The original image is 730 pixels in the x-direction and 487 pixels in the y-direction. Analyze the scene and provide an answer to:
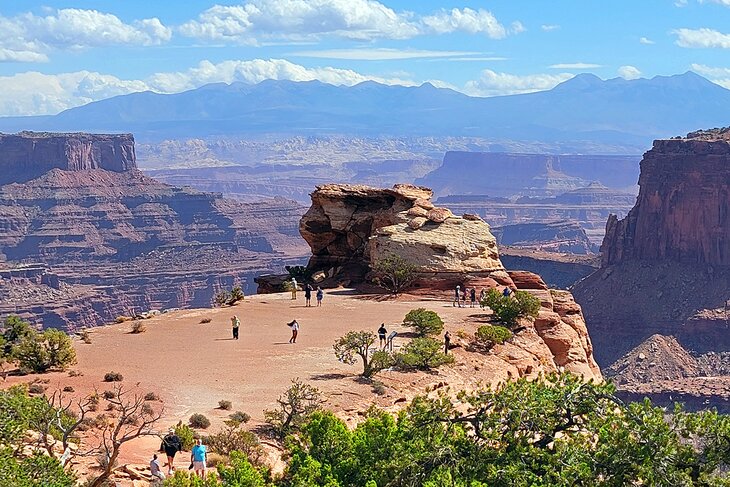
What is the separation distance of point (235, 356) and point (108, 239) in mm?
150164

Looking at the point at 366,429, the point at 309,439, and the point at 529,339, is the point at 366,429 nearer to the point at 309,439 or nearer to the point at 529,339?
the point at 309,439

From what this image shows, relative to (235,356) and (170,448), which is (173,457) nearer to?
(170,448)

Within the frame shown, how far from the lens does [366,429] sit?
17.8 metres

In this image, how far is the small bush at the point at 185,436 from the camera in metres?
19.6

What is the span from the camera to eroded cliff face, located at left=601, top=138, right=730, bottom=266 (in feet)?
326

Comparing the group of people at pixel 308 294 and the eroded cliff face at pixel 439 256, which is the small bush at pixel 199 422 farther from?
the group of people at pixel 308 294

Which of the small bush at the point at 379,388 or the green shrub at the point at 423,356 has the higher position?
the green shrub at the point at 423,356

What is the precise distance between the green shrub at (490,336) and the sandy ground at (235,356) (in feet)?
6.50

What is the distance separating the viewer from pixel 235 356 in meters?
29.1

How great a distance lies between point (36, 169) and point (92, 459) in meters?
172

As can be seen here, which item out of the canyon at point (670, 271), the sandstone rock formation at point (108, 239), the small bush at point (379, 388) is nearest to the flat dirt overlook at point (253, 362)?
the small bush at point (379, 388)

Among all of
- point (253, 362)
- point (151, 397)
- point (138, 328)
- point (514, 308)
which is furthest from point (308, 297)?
point (151, 397)

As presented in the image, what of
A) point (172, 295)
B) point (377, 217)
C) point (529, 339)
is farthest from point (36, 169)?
point (529, 339)

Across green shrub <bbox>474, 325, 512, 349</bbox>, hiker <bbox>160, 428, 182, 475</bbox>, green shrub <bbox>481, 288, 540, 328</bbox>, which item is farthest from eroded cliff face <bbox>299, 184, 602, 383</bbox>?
hiker <bbox>160, 428, 182, 475</bbox>
